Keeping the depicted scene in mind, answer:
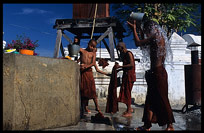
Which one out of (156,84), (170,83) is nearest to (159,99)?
(156,84)

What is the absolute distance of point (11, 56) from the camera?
261 cm

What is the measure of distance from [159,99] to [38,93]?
1.70 metres

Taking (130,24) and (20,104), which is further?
(130,24)

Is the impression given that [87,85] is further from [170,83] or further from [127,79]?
[170,83]

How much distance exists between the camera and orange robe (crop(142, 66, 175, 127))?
2687mm

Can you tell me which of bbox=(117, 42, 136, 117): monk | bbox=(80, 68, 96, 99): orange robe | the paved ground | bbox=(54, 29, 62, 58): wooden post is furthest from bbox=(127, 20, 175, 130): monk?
bbox=(54, 29, 62, 58): wooden post

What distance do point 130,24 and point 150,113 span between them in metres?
1.33

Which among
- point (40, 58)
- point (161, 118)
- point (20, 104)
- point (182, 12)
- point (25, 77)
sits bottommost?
point (161, 118)

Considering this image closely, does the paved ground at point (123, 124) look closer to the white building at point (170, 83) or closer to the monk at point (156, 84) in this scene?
the monk at point (156, 84)

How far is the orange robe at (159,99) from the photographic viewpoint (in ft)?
8.81

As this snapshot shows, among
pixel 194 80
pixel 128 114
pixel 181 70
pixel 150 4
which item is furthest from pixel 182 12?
pixel 128 114

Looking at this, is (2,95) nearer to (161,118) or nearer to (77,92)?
(77,92)

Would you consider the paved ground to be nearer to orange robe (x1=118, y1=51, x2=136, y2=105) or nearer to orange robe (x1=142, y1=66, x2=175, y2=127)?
orange robe (x1=142, y1=66, x2=175, y2=127)

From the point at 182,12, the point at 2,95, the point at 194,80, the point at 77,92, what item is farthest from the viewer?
the point at 182,12
